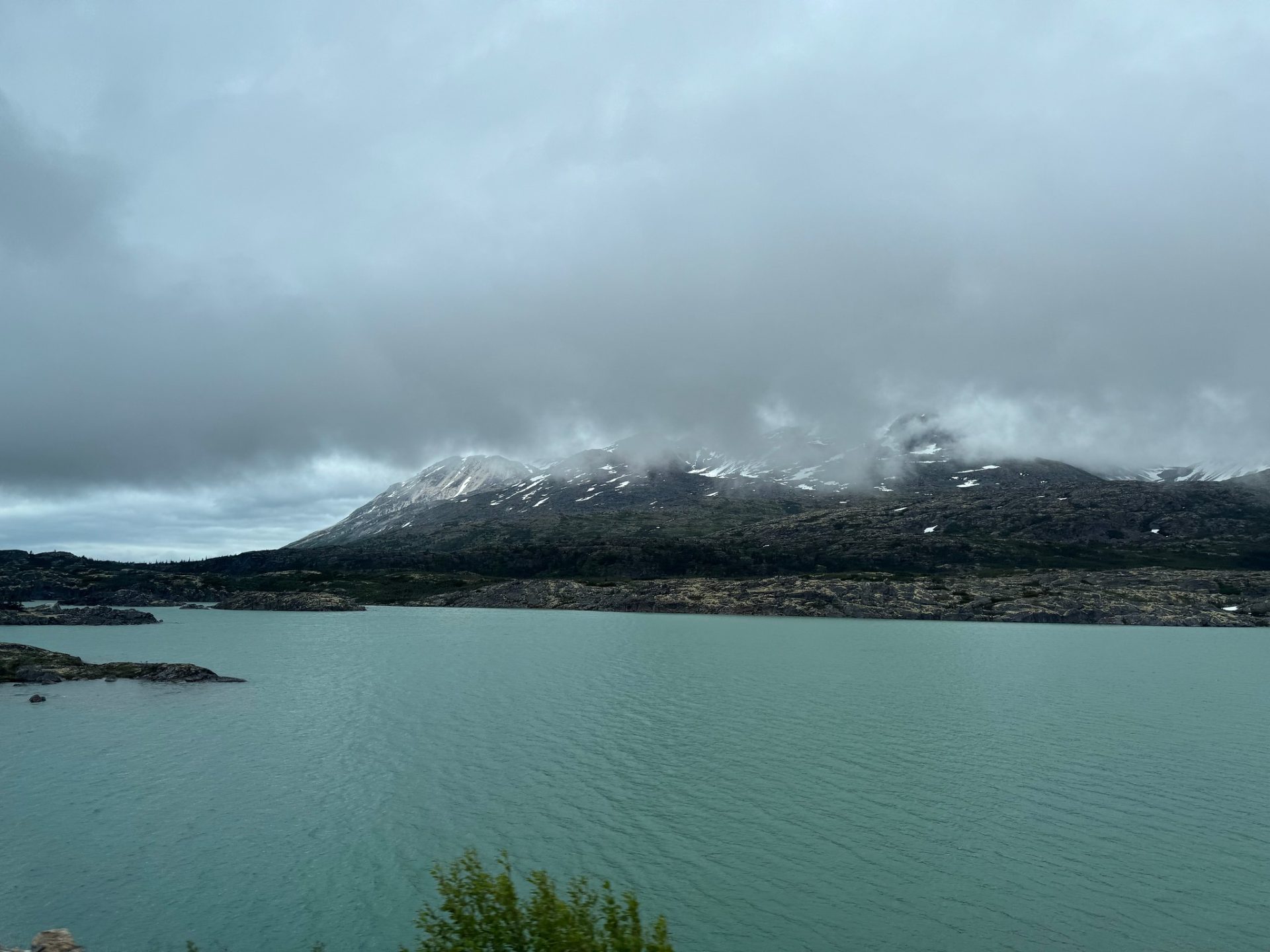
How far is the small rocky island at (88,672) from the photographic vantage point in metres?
82.4

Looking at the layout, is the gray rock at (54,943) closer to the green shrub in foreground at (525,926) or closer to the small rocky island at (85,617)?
the green shrub in foreground at (525,926)

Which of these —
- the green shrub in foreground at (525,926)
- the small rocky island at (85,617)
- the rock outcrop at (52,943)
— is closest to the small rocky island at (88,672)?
the rock outcrop at (52,943)

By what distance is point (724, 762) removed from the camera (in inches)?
1922

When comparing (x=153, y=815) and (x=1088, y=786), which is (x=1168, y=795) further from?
(x=153, y=815)

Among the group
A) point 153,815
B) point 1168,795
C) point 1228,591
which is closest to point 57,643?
point 153,815

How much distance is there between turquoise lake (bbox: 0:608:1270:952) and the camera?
27844 millimetres

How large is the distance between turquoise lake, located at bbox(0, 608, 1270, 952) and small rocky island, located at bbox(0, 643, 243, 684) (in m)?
3.97

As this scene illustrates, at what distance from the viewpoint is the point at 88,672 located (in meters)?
86.0

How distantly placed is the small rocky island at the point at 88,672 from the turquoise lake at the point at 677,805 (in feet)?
13.0

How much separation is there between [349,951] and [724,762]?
28.2 metres

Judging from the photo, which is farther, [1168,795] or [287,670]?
[287,670]

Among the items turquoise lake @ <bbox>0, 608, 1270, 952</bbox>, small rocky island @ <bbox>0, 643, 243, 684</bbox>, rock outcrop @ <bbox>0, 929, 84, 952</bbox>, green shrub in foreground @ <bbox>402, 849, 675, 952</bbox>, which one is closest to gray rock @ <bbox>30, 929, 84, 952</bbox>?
rock outcrop @ <bbox>0, 929, 84, 952</bbox>

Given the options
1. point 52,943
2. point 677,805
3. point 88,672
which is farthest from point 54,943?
point 88,672

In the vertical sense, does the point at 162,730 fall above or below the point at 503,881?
below
